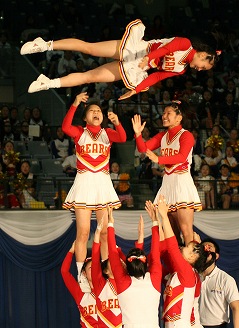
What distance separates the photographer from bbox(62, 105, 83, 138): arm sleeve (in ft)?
32.1

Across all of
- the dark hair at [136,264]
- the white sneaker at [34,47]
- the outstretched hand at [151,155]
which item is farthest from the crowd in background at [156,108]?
the dark hair at [136,264]

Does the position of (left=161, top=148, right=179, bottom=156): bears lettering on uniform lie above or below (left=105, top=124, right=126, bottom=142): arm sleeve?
below

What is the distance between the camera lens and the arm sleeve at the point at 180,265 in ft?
29.2

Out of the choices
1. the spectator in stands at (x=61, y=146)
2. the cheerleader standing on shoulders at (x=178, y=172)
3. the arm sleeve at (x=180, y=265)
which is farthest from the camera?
the spectator in stands at (x=61, y=146)

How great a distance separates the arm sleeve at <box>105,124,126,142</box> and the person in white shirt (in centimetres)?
121

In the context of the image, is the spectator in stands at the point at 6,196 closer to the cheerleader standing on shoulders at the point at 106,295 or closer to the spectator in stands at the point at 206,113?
the spectator in stands at the point at 206,113

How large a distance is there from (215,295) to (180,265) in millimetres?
979

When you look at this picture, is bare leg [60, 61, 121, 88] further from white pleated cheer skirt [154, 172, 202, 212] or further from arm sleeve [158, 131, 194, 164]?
white pleated cheer skirt [154, 172, 202, 212]

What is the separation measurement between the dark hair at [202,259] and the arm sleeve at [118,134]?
4.18 feet

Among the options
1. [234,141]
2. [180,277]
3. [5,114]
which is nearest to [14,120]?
[5,114]

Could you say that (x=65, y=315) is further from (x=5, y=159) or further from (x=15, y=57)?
(x=15, y=57)

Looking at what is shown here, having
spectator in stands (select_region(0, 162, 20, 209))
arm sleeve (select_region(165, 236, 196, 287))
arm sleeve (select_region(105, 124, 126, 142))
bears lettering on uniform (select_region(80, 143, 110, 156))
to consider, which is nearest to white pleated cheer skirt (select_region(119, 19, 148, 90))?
arm sleeve (select_region(105, 124, 126, 142))

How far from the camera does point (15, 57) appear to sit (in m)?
16.7

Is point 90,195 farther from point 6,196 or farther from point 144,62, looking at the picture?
point 6,196
